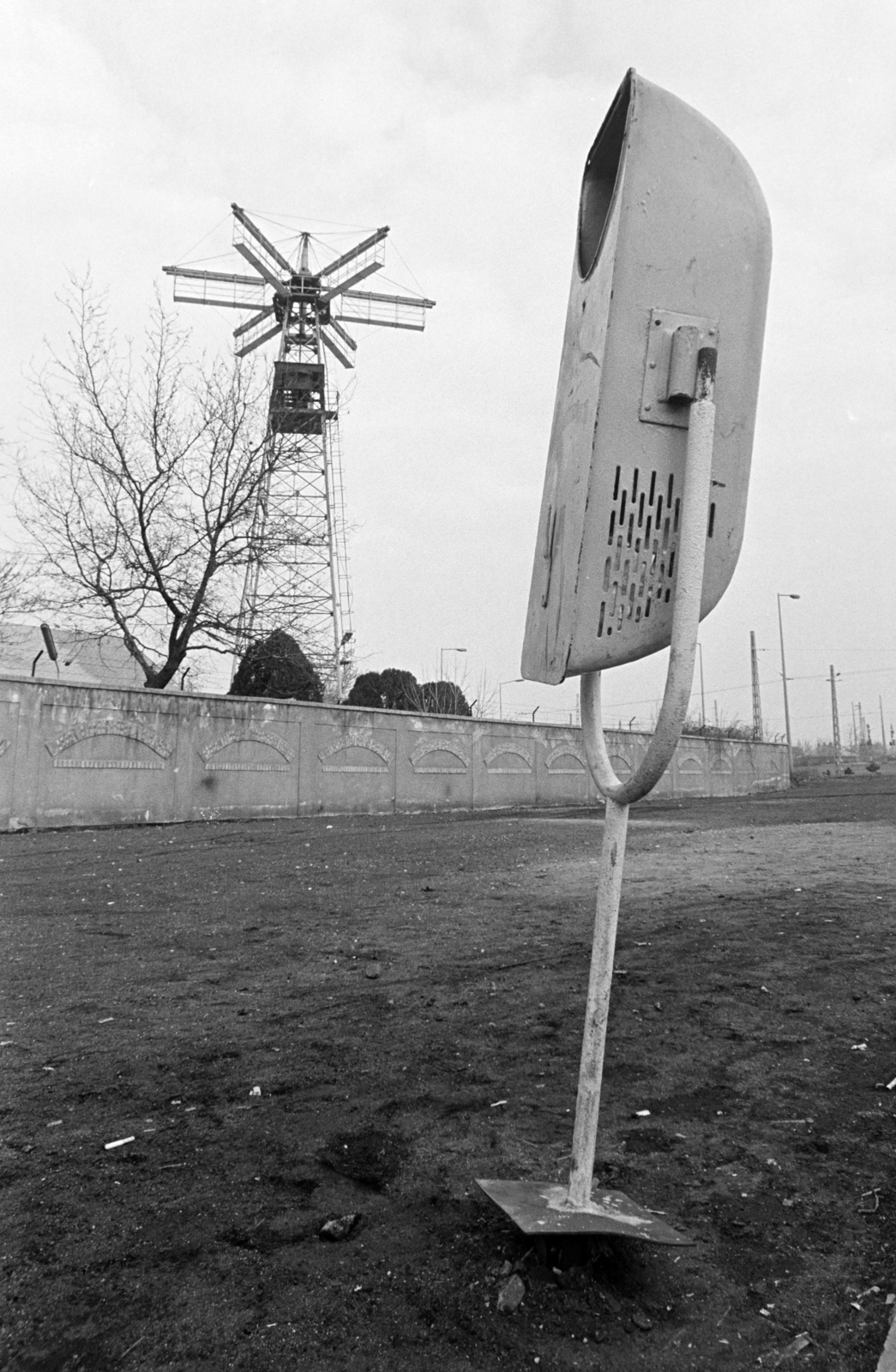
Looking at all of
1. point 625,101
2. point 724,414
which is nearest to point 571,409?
point 724,414

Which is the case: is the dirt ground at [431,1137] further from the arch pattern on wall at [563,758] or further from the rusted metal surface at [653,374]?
the arch pattern on wall at [563,758]

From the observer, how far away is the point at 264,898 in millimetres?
6562

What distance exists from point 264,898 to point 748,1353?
5409 mm

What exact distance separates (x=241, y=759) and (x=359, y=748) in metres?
3.05

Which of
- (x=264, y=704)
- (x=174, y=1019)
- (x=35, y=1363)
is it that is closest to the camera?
(x=35, y=1363)

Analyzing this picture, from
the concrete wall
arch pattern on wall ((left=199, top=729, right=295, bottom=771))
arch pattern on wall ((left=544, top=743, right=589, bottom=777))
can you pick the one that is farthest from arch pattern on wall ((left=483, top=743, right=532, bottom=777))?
arch pattern on wall ((left=199, top=729, right=295, bottom=771))

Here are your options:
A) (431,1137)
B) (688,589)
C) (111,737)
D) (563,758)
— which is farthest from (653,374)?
(563,758)

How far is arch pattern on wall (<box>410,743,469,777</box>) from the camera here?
70.1 ft

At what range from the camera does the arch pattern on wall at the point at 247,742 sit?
1764 cm

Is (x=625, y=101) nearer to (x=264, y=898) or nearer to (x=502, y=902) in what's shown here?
(x=502, y=902)

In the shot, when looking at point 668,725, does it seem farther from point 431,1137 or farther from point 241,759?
point 241,759

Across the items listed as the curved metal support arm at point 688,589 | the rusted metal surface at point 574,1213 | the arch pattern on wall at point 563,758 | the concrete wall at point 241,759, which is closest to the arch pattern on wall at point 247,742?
the concrete wall at point 241,759

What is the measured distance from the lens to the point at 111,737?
53.0 feet

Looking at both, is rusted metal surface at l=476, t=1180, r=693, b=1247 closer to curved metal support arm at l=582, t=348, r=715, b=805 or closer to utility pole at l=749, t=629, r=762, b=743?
curved metal support arm at l=582, t=348, r=715, b=805
